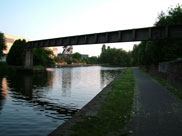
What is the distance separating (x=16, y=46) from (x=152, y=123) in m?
55.8

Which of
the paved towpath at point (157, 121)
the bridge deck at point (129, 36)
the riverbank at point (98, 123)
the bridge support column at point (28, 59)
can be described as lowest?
the riverbank at point (98, 123)

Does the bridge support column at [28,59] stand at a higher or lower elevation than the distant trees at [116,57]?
lower

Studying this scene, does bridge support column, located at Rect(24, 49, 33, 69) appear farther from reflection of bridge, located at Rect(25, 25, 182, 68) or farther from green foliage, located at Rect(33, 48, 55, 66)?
reflection of bridge, located at Rect(25, 25, 182, 68)

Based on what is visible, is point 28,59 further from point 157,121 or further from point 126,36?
point 157,121

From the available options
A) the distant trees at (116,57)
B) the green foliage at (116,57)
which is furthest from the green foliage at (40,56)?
the green foliage at (116,57)

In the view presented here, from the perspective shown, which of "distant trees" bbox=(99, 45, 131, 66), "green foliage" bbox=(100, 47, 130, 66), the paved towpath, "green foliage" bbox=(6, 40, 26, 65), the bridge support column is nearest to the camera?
the paved towpath

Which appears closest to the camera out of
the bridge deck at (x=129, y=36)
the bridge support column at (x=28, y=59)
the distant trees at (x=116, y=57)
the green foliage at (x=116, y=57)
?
the bridge deck at (x=129, y=36)

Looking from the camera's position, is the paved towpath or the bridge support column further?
the bridge support column

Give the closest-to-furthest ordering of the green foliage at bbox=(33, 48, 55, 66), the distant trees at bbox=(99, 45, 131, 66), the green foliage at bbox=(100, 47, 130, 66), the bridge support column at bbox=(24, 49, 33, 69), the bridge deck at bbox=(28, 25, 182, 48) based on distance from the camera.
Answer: the bridge deck at bbox=(28, 25, 182, 48)
the bridge support column at bbox=(24, 49, 33, 69)
the green foliage at bbox=(33, 48, 55, 66)
the distant trees at bbox=(99, 45, 131, 66)
the green foliage at bbox=(100, 47, 130, 66)

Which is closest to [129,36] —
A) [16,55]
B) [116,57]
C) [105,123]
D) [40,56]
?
[105,123]

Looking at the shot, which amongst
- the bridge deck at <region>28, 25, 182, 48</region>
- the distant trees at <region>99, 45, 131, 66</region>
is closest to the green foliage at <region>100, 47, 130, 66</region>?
the distant trees at <region>99, 45, 131, 66</region>

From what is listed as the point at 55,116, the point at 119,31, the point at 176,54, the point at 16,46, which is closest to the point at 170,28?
the point at 119,31

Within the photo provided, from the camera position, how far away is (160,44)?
98.6ft

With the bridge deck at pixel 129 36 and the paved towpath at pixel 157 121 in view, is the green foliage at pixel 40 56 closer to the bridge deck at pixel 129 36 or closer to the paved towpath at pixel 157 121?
the bridge deck at pixel 129 36
